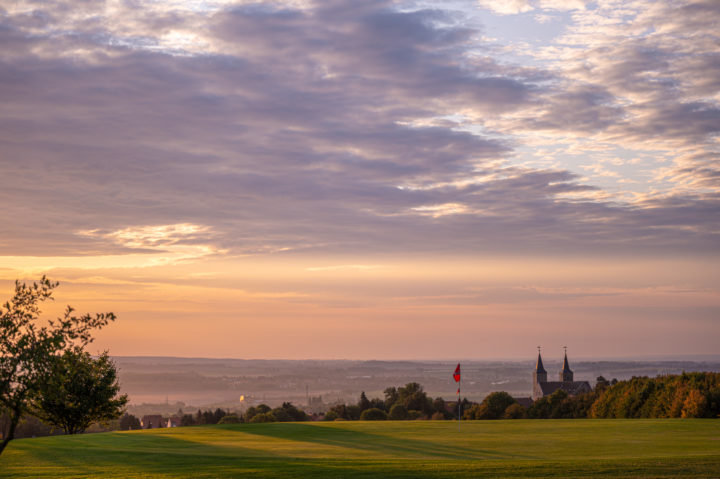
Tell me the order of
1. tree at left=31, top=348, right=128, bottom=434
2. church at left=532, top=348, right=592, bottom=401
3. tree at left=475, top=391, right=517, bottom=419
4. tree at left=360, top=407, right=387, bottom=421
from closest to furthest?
tree at left=31, top=348, right=128, bottom=434 < tree at left=475, top=391, right=517, bottom=419 < tree at left=360, top=407, right=387, bottom=421 < church at left=532, top=348, right=592, bottom=401

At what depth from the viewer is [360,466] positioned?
70.9ft

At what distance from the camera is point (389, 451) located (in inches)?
1081

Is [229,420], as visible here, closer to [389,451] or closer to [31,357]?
[389,451]

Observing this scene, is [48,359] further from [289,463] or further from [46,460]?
[46,460]

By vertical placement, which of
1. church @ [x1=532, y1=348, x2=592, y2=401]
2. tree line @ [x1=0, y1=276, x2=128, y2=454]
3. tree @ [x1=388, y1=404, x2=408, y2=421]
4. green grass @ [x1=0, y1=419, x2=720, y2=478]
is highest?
tree line @ [x1=0, y1=276, x2=128, y2=454]

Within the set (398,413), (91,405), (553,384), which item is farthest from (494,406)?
(553,384)

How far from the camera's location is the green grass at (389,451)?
66.9 ft

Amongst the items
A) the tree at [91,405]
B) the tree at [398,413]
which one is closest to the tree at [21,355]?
the tree at [91,405]

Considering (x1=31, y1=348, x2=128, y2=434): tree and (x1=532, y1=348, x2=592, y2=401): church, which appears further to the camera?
(x1=532, y1=348, x2=592, y2=401): church

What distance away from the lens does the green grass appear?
803 inches

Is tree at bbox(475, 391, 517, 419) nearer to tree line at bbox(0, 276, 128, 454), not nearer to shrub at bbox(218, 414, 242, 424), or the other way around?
shrub at bbox(218, 414, 242, 424)

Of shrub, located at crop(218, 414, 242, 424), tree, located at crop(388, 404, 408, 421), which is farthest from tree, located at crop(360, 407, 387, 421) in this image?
shrub, located at crop(218, 414, 242, 424)

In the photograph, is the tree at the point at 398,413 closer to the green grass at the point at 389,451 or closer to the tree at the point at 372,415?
the tree at the point at 372,415

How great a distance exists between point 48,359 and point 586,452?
1969cm
